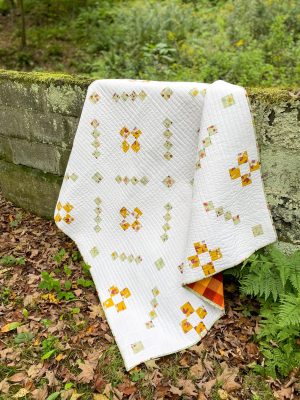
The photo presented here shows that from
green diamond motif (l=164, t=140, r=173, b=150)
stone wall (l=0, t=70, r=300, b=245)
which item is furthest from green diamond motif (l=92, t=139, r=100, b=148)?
green diamond motif (l=164, t=140, r=173, b=150)

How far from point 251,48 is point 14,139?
5337 millimetres

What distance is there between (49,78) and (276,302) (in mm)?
3016

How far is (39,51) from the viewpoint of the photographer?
991 centimetres

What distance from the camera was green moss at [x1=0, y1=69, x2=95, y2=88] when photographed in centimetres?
380

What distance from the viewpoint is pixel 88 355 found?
3090 mm

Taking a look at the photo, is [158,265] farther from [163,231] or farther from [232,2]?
[232,2]

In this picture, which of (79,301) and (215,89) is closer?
(215,89)

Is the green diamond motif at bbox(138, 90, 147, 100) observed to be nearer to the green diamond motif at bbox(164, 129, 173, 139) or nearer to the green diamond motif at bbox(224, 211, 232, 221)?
the green diamond motif at bbox(164, 129, 173, 139)

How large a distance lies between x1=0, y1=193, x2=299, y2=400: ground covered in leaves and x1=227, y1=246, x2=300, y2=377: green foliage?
10cm

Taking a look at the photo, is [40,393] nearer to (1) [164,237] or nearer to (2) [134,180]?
(1) [164,237]

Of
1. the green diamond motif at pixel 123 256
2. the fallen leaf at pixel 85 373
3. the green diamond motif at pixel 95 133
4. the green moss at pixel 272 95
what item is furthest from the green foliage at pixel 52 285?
the green moss at pixel 272 95

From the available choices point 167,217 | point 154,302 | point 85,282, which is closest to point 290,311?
point 154,302

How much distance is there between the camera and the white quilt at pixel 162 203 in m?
2.99

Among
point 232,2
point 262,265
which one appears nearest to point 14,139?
point 262,265
